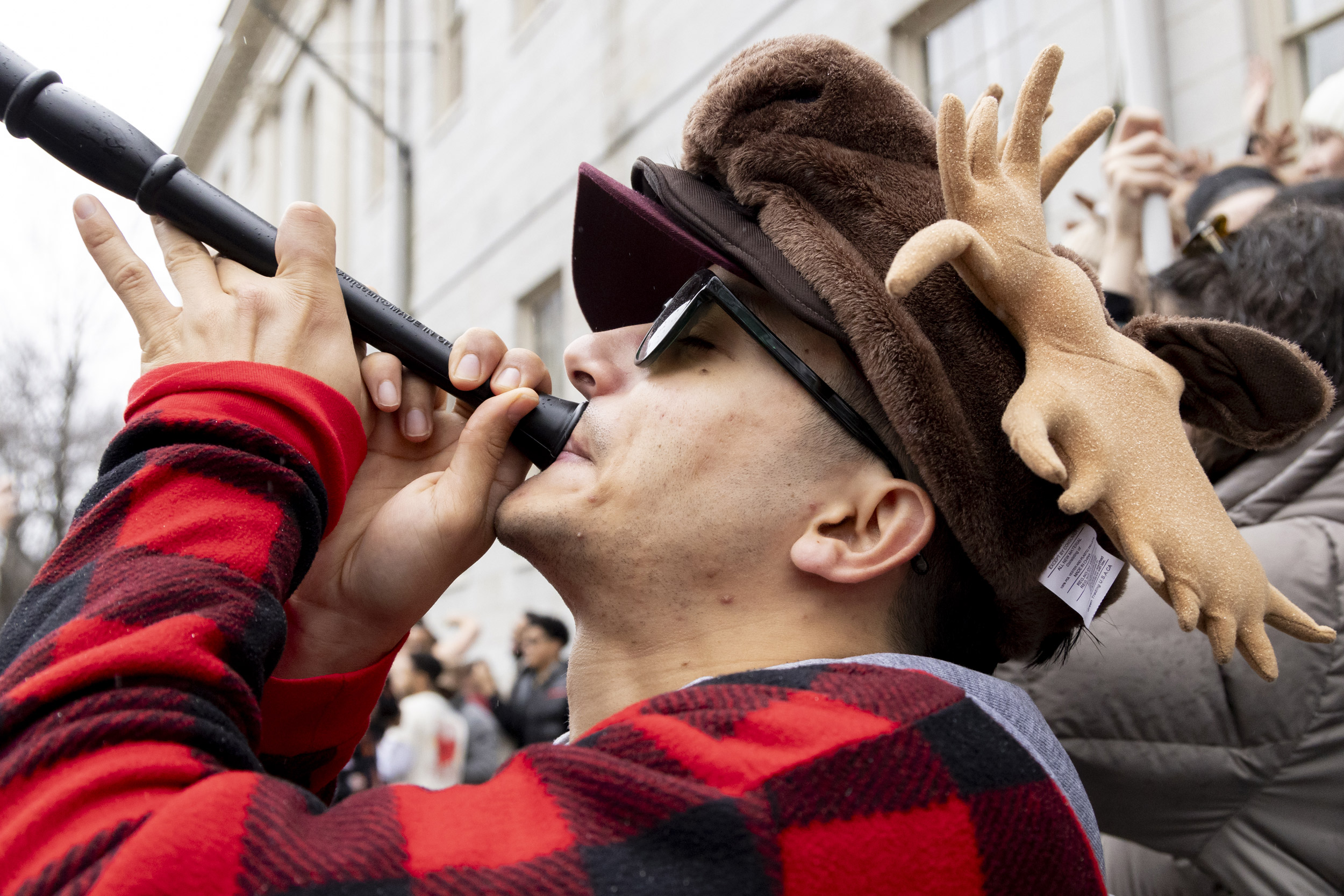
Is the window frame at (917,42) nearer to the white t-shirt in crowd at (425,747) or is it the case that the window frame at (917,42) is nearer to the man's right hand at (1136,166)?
the man's right hand at (1136,166)

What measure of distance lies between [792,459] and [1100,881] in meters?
0.63

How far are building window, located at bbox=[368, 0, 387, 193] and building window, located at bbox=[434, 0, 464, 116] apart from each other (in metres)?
1.24

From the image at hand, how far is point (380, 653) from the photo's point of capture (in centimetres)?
162

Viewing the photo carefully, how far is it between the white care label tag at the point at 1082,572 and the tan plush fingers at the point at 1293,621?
0.21 meters

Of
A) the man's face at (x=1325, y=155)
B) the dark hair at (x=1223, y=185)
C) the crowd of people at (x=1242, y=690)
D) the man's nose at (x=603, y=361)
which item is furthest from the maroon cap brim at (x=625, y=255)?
the man's face at (x=1325, y=155)

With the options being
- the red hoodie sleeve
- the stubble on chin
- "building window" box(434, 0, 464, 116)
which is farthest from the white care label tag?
"building window" box(434, 0, 464, 116)

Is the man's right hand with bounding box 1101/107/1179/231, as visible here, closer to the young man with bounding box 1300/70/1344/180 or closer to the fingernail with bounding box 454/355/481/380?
the young man with bounding box 1300/70/1344/180

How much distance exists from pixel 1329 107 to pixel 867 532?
2239 mm

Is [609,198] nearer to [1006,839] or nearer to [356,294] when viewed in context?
[356,294]

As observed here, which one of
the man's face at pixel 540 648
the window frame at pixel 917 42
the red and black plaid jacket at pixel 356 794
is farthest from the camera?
the man's face at pixel 540 648

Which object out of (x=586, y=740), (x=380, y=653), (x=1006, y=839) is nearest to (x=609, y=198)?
(x=380, y=653)

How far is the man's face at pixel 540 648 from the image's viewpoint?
19.7 ft

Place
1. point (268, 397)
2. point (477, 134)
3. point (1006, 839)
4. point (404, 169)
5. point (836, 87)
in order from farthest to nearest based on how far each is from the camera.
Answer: point (404, 169) < point (477, 134) < point (836, 87) < point (268, 397) < point (1006, 839)

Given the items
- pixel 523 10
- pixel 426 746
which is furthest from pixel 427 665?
pixel 523 10
